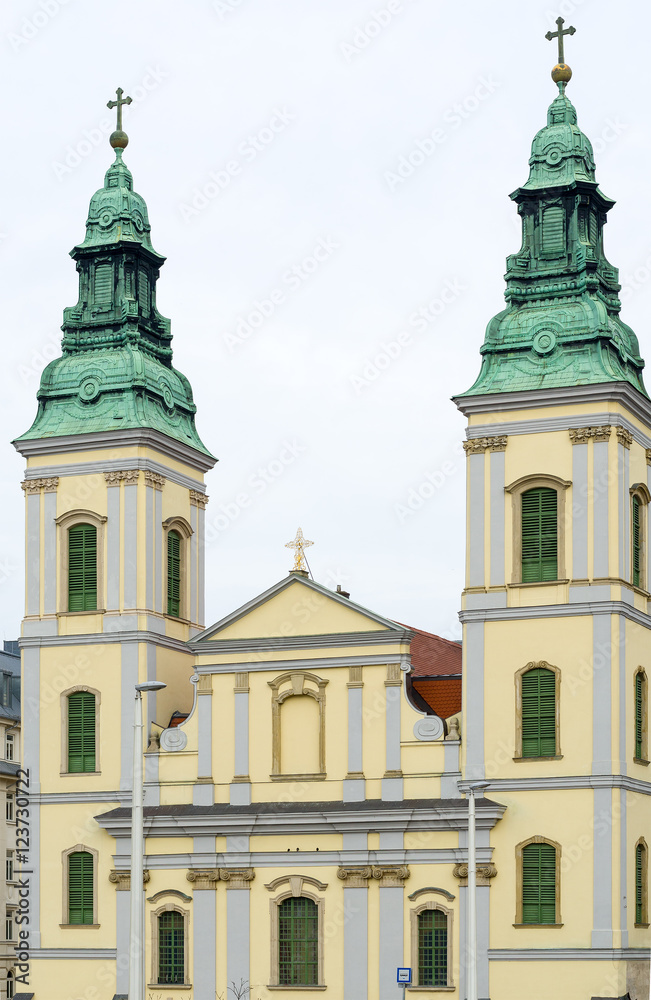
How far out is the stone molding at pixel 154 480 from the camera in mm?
51125

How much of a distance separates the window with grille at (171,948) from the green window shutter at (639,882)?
37.8ft

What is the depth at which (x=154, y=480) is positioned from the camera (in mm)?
51375

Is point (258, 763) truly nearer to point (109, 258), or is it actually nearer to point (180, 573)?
point (180, 573)

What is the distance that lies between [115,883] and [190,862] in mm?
2094

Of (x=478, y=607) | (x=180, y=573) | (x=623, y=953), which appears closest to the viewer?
(x=623, y=953)

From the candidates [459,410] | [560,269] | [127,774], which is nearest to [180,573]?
[127,774]

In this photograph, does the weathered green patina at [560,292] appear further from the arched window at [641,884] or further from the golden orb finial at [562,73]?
the arched window at [641,884]

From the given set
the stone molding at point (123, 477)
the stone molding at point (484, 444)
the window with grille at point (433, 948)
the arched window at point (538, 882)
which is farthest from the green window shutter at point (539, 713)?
the stone molding at point (123, 477)

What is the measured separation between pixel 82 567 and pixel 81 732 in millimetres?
4433

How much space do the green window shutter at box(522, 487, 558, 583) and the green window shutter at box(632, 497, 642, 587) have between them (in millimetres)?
2205

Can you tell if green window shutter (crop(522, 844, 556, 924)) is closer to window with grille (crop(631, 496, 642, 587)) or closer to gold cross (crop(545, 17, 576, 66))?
window with grille (crop(631, 496, 642, 587))

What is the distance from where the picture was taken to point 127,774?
49.7 m

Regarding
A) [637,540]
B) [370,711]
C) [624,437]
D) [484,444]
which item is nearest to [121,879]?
[370,711]

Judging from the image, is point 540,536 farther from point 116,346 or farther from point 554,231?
point 116,346
